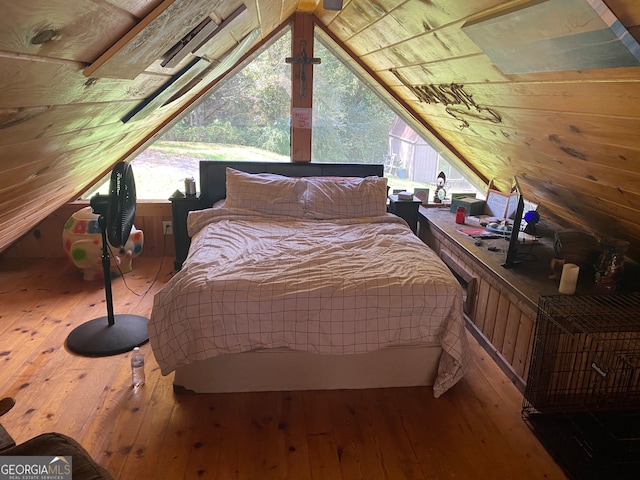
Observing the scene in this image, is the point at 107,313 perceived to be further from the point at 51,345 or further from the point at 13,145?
the point at 13,145

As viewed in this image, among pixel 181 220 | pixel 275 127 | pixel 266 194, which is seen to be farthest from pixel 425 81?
pixel 181 220

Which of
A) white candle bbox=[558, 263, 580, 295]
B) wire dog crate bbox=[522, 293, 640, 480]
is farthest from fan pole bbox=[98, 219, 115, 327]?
white candle bbox=[558, 263, 580, 295]

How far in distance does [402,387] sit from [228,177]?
1940 millimetres

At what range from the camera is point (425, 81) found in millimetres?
2887

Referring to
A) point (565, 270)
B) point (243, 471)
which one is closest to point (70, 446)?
point (243, 471)

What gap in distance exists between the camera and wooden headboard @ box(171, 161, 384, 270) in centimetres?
361

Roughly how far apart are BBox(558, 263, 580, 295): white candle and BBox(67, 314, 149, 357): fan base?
2206 mm

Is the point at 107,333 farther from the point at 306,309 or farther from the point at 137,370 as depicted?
the point at 306,309

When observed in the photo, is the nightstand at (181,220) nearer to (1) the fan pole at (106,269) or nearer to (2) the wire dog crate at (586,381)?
(1) the fan pole at (106,269)

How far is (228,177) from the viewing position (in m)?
3.42

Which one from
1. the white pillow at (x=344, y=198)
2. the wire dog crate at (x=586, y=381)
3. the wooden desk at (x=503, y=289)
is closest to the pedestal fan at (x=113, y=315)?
the white pillow at (x=344, y=198)

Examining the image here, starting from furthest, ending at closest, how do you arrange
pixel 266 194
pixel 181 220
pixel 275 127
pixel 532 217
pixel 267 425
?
pixel 275 127 → pixel 181 220 → pixel 266 194 → pixel 532 217 → pixel 267 425

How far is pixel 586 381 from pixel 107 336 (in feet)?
8.01

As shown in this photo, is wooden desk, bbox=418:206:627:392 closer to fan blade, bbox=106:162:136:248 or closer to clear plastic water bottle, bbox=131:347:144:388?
clear plastic water bottle, bbox=131:347:144:388
